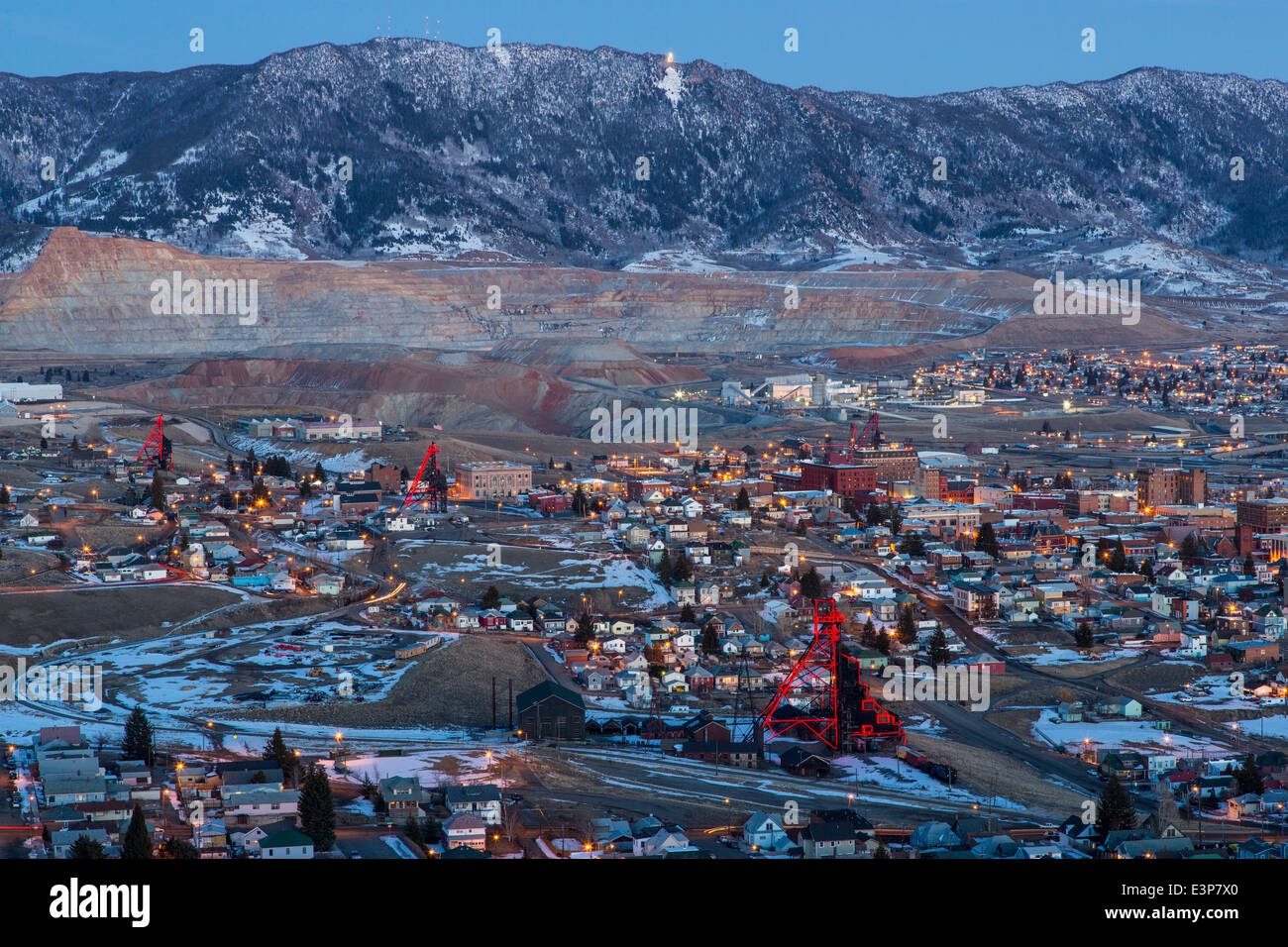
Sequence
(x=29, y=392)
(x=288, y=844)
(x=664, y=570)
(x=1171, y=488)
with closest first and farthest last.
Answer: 1. (x=288, y=844)
2. (x=664, y=570)
3. (x=1171, y=488)
4. (x=29, y=392)

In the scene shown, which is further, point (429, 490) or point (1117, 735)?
point (429, 490)

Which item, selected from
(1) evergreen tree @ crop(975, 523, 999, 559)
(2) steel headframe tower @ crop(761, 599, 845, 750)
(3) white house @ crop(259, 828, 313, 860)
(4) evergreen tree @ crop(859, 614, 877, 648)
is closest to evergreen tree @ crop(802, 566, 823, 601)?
(4) evergreen tree @ crop(859, 614, 877, 648)

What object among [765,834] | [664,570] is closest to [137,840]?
[765,834]

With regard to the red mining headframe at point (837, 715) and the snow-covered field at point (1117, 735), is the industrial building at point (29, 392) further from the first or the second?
the snow-covered field at point (1117, 735)

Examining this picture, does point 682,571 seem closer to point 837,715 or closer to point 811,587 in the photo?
point 811,587

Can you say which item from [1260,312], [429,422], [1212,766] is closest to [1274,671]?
[1212,766]

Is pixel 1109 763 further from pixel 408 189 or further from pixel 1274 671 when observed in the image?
pixel 408 189
